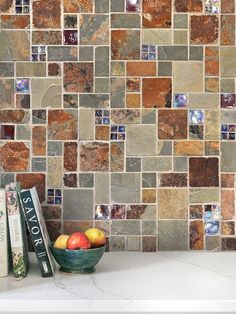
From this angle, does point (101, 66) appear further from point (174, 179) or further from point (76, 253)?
point (76, 253)

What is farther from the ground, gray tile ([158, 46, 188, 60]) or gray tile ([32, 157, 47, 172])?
gray tile ([158, 46, 188, 60])

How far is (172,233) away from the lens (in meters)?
2.24

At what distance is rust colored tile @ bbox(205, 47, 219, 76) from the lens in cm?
224

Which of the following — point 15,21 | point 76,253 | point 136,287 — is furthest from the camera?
point 15,21

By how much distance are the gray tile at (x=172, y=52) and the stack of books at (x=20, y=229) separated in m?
0.74

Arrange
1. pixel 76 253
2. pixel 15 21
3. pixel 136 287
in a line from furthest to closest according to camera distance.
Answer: pixel 15 21 < pixel 76 253 < pixel 136 287

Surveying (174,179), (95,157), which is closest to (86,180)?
(95,157)

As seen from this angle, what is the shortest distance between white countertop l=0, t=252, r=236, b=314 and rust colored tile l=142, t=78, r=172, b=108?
56cm

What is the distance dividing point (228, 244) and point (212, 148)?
367 millimetres

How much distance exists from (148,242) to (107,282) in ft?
1.48

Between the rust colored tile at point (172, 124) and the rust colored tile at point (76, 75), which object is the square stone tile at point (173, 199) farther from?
the rust colored tile at point (76, 75)

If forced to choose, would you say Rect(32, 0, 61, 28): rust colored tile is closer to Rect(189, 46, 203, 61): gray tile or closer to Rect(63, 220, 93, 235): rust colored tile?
Rect(189, 46, 203, 61): gray tile

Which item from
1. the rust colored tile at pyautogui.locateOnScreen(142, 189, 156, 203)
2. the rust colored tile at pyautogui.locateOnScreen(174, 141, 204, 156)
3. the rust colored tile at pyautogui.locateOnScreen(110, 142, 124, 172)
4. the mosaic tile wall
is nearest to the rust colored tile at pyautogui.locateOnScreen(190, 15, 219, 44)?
the mosaic tile wall

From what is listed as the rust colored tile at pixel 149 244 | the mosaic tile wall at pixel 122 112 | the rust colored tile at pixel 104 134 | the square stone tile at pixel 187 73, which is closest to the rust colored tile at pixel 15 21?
the mosaic tile wall at pixel 122 112
